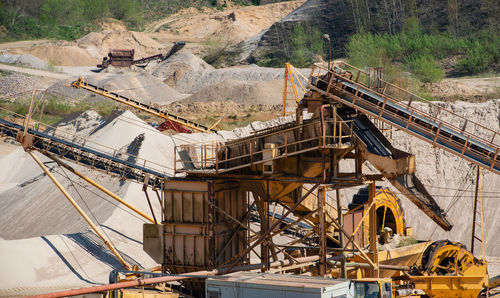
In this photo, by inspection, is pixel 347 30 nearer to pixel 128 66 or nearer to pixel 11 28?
pixel 128 66

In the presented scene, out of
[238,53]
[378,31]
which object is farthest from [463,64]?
[238,53]

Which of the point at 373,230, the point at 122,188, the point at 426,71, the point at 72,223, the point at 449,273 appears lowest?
the point at 449,273

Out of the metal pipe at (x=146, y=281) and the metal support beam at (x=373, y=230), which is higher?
the metal support beam at (x=373, y=230)

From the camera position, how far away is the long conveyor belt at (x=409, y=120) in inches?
742

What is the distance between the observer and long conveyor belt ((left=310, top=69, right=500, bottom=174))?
61.9ft

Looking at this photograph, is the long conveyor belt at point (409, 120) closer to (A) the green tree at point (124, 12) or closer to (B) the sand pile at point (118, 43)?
(B) the sand pile at point (118, 43)

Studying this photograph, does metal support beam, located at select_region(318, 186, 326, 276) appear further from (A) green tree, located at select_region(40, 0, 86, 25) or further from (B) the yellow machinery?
(A) green tree, located at select_region(40, 0, 86, 25)

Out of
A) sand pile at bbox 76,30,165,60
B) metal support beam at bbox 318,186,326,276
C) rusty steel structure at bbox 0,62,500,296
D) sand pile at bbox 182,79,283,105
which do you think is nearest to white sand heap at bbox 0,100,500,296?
rusty steel structure at bbox 0,62,500,296

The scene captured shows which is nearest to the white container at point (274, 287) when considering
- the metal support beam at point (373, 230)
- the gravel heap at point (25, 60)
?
the metal support beam at point (373, 230)

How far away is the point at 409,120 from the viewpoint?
18969 mm

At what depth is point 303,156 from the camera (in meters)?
19.5

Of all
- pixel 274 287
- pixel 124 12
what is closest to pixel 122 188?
pixel 274 287

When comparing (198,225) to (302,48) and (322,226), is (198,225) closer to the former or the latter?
(322,226)

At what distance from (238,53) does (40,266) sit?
53563 millimetres
